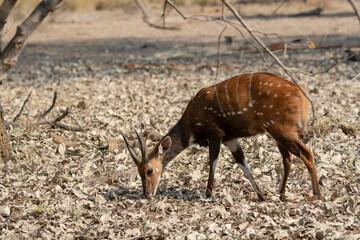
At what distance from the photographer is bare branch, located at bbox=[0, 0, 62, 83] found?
249 inches

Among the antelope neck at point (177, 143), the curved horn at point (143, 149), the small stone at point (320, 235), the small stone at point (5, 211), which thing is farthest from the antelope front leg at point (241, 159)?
the small stone at point (5, 211)

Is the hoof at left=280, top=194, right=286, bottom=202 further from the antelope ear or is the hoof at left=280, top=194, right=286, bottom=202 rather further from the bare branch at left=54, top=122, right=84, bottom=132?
the bare branch at left=54, top=122, right=84, bottom=132

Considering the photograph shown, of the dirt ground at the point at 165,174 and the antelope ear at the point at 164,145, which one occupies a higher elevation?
the antelope ear at the point at 164,145

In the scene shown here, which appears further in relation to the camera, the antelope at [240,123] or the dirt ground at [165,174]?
the antelope at [240,123]

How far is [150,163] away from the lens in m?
5.71

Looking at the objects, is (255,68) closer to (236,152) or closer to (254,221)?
(236,152)

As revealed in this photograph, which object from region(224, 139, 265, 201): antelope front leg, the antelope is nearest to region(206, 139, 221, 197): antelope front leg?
the antelope

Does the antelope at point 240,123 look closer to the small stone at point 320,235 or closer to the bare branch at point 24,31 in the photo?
the small stone at point 320,235

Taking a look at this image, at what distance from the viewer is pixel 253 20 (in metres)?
19.2

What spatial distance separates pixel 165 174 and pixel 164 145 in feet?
1.83

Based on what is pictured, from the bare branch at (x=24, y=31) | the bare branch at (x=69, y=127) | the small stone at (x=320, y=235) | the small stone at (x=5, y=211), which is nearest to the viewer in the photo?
the small stone at (x=320, y=235)

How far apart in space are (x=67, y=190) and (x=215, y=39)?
1093 cm

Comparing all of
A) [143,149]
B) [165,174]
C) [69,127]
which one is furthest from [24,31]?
[165,174]

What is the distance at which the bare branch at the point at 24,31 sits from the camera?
6312 mm
